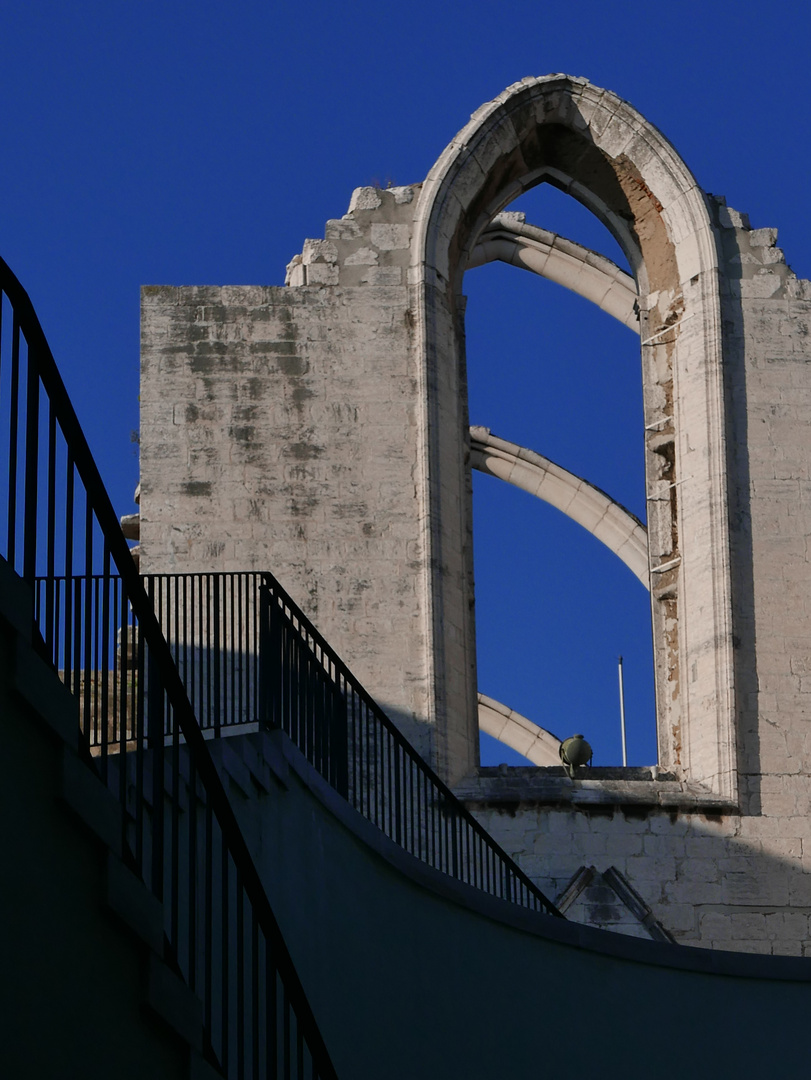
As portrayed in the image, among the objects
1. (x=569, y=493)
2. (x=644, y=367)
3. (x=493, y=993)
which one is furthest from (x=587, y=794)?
(x=569, y=493)

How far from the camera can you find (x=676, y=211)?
52.5 feet

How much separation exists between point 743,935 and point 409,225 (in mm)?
6786

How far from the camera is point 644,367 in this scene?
52.7 ft

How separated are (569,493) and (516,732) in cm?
493

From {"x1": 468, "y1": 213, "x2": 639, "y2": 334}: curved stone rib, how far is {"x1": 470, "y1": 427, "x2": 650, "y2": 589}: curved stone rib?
7.46ft

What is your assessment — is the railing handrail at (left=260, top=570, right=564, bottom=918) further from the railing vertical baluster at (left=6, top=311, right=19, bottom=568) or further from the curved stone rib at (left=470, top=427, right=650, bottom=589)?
the curved stone rib at (left=470, top=427, right=650, bottom=589)

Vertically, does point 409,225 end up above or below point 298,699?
above

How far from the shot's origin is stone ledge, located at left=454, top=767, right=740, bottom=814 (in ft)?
46.2

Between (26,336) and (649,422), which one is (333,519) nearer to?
(649,422)

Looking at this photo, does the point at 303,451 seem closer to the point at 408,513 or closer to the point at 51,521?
the point at 408,513

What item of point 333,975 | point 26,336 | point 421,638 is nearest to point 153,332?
point 421,638

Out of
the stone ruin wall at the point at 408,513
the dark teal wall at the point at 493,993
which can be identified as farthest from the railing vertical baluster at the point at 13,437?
the stone ruin wall at the point at 408,513

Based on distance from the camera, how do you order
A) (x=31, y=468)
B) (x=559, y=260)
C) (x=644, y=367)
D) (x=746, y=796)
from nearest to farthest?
(x=31, y=468) < (x=746, y=796) < (x=644, y=367) < (x=559, y=260)

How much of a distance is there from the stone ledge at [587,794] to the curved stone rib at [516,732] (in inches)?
358
